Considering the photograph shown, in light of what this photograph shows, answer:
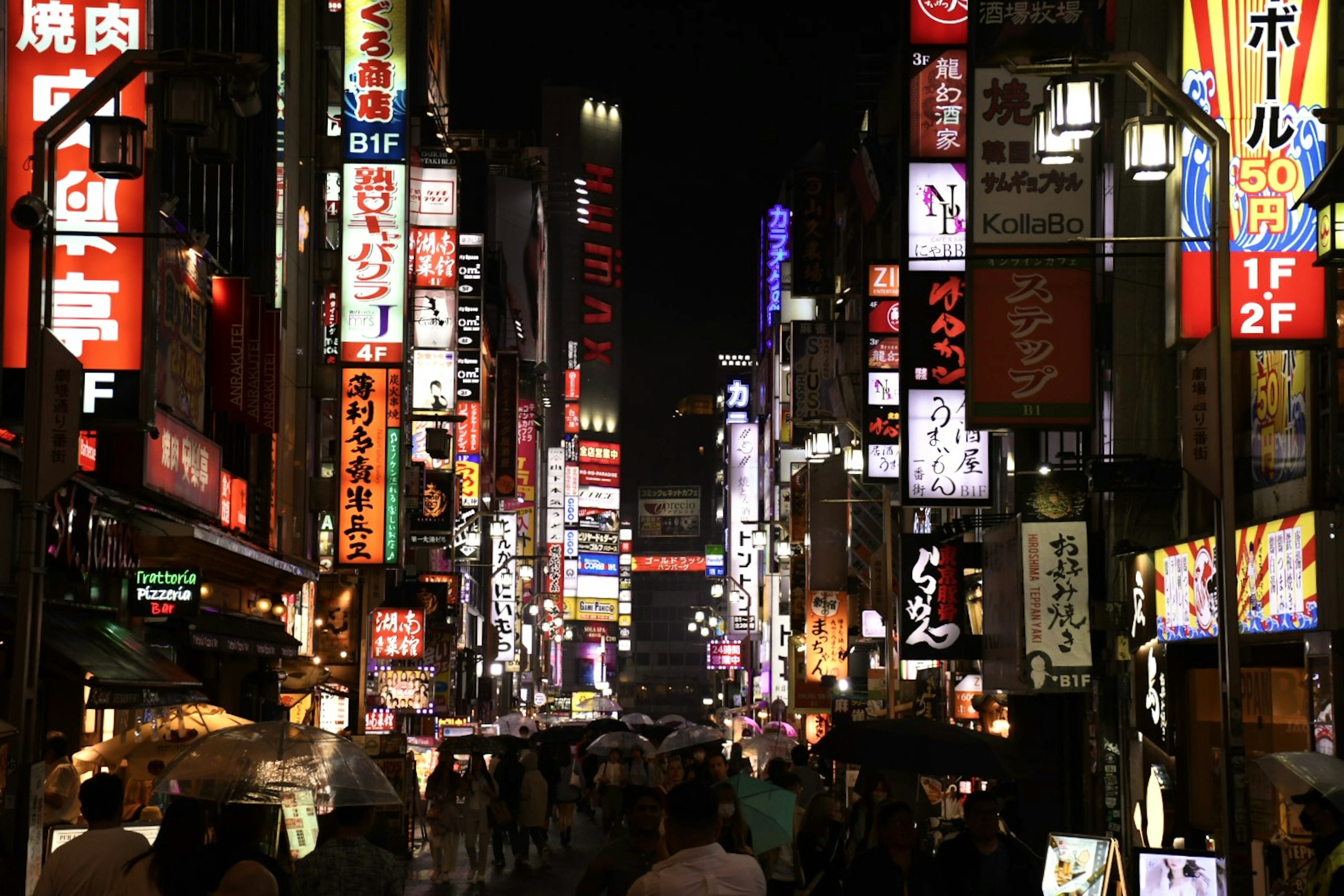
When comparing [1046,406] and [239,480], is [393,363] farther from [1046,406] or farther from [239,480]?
[1046,406]

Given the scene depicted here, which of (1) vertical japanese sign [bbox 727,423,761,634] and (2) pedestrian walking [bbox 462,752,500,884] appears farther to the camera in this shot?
(1) vertical japanese sign [bbox 727,423,761,634]

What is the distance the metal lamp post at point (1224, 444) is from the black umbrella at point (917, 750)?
234 centimetres

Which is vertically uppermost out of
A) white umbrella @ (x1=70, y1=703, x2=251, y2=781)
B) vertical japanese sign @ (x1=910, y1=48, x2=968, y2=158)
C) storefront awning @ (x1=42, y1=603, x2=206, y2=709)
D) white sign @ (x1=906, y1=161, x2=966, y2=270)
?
vertical japanese sign @ (x1=910, y1=48, x2=968, y2=158)

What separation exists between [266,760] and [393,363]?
2305cm

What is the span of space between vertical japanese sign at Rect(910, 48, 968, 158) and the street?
11.7m

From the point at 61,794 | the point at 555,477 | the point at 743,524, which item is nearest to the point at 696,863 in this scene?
the point at 61,794

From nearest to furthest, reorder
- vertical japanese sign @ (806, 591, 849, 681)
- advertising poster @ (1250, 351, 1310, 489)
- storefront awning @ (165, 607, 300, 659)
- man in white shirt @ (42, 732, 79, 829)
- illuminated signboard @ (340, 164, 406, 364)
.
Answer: man in white shirt @ (42, 732, 79, 829)
advertising poster @ (1250, 351, 1310, 489)
storefront awning @ (165, 607, 300, 659)
illuminated signboard @ (340, 164, 406, 364)
vertical japanese sign @ (806, 591, 849, 681)

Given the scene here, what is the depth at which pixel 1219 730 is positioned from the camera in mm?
20469

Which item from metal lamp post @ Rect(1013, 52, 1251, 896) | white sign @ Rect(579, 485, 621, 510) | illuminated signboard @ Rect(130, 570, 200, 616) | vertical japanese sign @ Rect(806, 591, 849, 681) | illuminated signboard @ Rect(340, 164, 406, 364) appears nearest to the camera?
metal lamp post @ Rect(1013, 52, 1251, 896)

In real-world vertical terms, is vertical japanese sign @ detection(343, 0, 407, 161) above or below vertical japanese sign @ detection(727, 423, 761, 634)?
above

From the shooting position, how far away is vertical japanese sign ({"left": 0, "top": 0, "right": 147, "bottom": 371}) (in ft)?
53.4

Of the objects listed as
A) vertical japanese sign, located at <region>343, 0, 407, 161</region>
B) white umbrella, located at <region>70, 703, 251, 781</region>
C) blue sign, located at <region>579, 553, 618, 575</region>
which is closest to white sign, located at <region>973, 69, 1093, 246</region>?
white umbrella, located at <region>70, 703, 251, 781</region>

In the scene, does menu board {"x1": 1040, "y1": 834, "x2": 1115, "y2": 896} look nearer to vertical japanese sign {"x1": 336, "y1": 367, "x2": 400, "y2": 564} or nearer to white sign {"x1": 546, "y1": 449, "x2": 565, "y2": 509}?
vertical japanese sign {"x1": 336, "y1": 367, "x2": 400, "y2": 564}

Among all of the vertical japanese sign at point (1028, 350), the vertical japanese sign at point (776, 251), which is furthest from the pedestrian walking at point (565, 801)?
the vertical japanese sign at point (776, 251)
